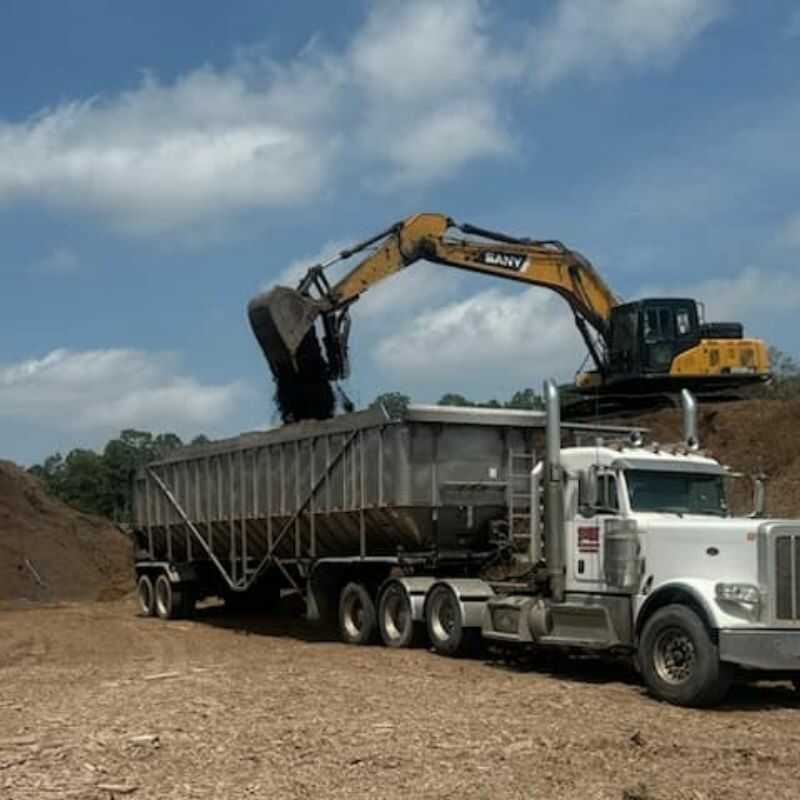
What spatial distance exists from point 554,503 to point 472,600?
2403mm

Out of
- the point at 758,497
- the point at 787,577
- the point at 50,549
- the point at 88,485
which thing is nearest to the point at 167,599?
the point at 758,497

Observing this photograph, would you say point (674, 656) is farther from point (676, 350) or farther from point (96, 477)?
point (96, 477)

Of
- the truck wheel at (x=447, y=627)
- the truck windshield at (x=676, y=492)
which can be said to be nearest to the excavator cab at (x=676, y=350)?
the truck wheel at (x=447, y=627)

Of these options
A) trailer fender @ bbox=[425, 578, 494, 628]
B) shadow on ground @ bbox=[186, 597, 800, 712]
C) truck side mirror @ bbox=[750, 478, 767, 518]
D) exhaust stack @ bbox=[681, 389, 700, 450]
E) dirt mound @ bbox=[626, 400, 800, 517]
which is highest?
dirt mound @ bbox=[626, 400, 800, 517]

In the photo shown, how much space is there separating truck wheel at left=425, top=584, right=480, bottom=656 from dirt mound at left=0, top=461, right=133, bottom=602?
22443 millimetres

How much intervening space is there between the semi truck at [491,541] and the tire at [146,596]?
0.08 m

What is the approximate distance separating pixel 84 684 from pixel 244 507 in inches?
390

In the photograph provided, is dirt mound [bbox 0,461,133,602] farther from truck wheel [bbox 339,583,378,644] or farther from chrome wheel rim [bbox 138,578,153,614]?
truck wheel [bbox 339,583,378,644]

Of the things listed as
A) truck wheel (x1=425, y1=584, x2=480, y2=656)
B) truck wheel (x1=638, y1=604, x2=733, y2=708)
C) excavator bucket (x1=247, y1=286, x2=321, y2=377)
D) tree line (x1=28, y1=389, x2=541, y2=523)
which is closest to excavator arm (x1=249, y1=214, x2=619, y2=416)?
excavator bucket (x1=247, y1=286, x2=321, y2=377)

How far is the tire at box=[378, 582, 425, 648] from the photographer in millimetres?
19562

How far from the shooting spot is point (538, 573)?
17203 mm

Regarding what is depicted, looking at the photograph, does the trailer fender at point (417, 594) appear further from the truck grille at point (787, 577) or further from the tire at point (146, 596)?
the tire at point (146, 596)

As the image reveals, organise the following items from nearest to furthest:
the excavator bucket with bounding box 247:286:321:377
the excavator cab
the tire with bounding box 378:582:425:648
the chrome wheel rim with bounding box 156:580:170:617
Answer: the tire with bounding box 378:582:425:648
the excavator bucket with bounding box 247:286:321:377
the chrome wheel rim with bounding box 156:580:170:617
the excavator cab

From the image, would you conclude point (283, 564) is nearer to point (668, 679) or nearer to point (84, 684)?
point (84, 684)
